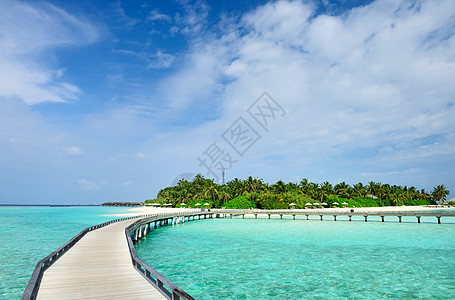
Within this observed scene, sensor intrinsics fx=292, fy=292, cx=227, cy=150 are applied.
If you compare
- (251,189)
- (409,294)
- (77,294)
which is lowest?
(409,294)

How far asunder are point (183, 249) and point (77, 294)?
16.2 meters

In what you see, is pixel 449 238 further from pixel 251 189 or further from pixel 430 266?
pixel 251 189

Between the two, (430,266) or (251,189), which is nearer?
(430,266)

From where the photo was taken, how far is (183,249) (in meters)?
24.8

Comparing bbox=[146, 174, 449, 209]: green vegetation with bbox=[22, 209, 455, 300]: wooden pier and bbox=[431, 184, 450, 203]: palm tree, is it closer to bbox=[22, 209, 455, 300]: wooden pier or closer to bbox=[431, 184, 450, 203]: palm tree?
bbox=[431, 184, 450, 203]: palm tree

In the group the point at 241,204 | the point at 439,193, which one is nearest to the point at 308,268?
the point at 241,204

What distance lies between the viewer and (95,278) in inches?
430

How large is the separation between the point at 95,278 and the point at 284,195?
7370 cm

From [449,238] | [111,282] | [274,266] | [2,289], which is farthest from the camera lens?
[449,238]

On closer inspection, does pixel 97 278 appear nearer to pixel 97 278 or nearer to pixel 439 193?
pixel 97 278

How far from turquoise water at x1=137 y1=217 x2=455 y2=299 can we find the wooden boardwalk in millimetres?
3370

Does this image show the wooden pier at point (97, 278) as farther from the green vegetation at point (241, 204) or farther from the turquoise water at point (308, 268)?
the green vegetation at point (241, 204)

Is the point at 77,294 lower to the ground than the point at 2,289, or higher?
higher

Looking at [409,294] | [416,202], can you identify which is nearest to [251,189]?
[416,202]
